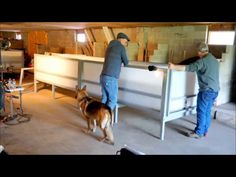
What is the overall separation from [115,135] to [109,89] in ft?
2.23

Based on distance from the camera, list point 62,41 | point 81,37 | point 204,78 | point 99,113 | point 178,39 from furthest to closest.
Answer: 1. point 62,41
2. point 81,37
3. point 178,39
4. point 204,78
5. point 99,113

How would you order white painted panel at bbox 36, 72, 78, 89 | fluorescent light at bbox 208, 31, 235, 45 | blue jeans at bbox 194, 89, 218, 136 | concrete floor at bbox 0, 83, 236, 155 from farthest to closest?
fluorescent light at bbox 208, 31, 235, 45 < white painted panel at bbox 36, 72, 78, 89 < blue jeans at bbox 194, 89, 218, 136 < concrete floor at bbox 0, 83, 236, 155

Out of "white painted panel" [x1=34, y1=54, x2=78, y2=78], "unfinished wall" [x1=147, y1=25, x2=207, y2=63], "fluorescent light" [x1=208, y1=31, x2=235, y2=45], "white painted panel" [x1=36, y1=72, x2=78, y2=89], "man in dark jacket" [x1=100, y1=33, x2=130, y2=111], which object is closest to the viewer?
"man in dark jacket" [x1=100, y1=33, x2=130, y2=111]

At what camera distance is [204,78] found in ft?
10.4

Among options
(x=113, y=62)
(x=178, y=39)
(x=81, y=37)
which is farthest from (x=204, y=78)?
(x=81, y=37)

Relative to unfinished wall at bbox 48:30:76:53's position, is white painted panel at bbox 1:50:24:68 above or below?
below

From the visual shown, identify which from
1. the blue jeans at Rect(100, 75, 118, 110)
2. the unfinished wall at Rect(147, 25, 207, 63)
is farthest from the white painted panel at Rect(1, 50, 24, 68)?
the blue jeans at Rect(100, 75, 118, 110)

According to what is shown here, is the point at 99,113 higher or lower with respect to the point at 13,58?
lower

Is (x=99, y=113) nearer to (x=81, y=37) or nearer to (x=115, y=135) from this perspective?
(x=115, y=135)

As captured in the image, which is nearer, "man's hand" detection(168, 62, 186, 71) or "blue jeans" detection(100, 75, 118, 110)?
"man's hand" detection(168, 62, 186, 71)

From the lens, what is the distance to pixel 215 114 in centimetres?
428

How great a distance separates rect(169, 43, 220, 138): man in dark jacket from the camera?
123 inches

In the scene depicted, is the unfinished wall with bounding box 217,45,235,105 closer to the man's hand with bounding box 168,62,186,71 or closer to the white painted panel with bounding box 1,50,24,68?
the man's hand with bounding box 168,62,186,71

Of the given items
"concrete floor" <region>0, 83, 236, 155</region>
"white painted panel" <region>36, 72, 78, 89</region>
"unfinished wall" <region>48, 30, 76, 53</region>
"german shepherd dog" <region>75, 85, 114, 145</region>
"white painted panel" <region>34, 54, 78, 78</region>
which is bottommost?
"concrete floor" <region>0, 83, 236, 155</region>
